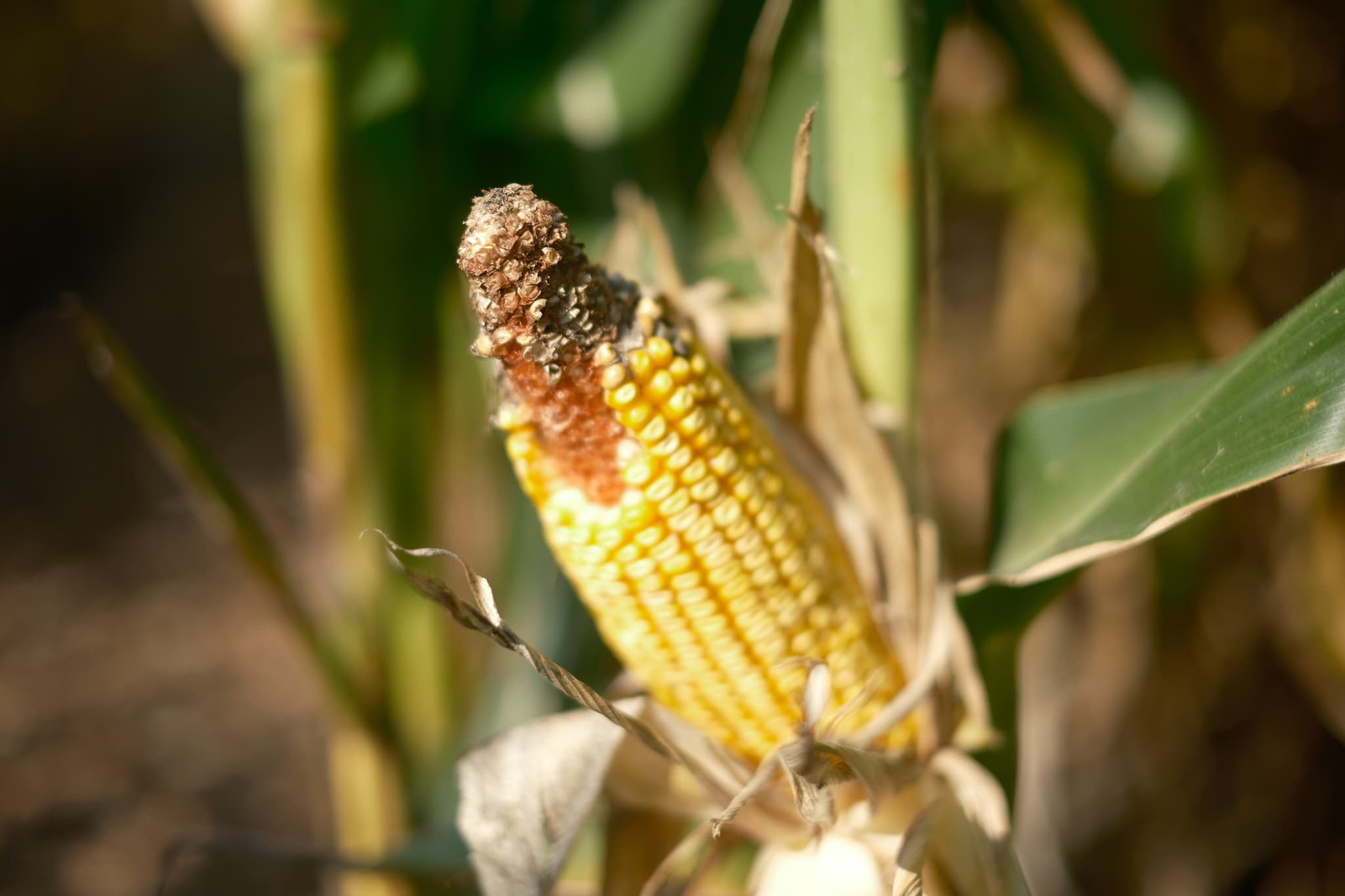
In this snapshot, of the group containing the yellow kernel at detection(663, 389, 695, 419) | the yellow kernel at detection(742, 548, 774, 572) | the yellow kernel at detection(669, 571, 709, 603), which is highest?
the yellow kernel at detection(663, 389, 695, 419)

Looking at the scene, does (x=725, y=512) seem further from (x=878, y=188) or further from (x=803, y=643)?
(x=878, y=188)

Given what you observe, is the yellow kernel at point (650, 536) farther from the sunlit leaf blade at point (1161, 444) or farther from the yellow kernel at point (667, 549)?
the sunlit leaf blade at point (1161, 444)

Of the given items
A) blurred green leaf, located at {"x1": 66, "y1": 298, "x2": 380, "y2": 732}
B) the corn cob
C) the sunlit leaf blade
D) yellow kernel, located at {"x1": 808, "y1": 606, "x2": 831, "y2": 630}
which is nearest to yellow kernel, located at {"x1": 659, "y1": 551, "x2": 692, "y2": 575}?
the corn cob

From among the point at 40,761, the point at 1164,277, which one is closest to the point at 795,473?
the point at 1164,277

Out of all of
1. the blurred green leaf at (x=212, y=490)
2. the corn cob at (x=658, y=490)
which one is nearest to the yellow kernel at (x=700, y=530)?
the corn cob at (x=658, y=490)

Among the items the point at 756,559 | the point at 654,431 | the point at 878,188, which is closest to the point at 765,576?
the point at 756,559

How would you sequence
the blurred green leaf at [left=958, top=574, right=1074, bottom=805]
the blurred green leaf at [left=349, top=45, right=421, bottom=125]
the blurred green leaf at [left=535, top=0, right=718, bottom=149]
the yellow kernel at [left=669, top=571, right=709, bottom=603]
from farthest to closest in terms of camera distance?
the blurred green leaf at [left=535, top=0, right=718, bottom=149] → the blurred green leaf at [left=349, top=45, right=421, bottom=125] → the blurred green leaf at [left=958, top=574, right=1074, bottom=805] → the yellow kernel at [left=669, top=571, right=709, bottom=603]

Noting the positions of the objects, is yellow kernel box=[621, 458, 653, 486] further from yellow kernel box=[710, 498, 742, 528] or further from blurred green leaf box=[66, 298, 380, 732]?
blurred green leaf box=[66, 298, 380, 732]
